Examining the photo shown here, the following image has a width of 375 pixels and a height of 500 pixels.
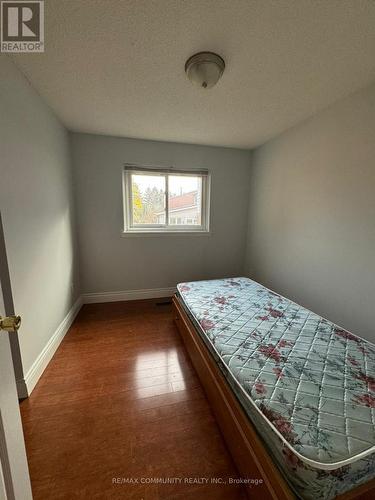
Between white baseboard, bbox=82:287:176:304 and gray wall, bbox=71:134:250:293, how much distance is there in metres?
0.08

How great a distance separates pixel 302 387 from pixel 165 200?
8.70ft

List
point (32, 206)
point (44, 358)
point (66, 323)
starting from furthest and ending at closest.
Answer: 1. point (66, 323)
2. point (44, 358)
3. point (32, 206)

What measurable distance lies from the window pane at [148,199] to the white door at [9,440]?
7.96ft

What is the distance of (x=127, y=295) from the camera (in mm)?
3014

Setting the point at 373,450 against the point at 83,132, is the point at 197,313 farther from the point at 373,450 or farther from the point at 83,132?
the point at 83,132

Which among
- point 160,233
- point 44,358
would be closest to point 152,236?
point 160,233

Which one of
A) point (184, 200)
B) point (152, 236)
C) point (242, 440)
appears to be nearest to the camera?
point (242, 440)

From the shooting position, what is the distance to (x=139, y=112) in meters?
2.01

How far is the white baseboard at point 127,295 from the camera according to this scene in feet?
9.47

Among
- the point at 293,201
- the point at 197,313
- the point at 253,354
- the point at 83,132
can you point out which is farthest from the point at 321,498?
the point at 83,132

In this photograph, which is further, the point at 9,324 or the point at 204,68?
the point at 204,68

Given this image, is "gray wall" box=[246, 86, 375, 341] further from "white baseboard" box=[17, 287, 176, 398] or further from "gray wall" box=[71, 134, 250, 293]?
"white baseboard" box=[17, 287, 176, 398]

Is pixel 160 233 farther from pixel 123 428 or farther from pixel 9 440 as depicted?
pixel 9 440

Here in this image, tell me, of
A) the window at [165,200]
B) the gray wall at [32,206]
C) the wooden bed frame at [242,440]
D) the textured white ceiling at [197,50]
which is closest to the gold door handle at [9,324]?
the gray wall at [32,206]
